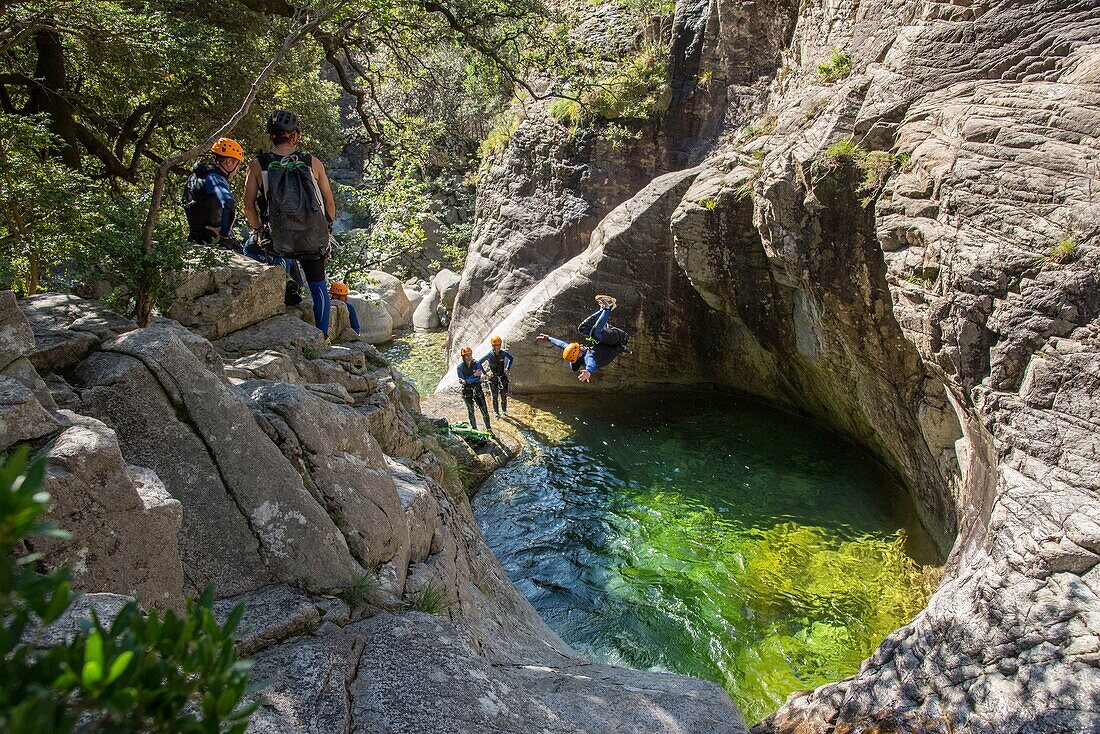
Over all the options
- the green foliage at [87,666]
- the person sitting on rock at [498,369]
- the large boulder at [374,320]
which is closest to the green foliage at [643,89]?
the person sitting on rock at [498,369]

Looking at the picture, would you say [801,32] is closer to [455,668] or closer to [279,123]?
[279,123]

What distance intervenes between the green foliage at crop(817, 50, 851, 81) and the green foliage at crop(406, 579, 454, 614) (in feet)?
31.8

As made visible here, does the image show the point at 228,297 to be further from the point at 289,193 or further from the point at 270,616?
the point at 270,616

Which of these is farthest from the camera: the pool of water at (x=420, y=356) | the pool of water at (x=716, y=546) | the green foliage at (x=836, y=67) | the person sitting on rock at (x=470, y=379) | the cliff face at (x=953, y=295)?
the pool of water at (x=420, y=356)

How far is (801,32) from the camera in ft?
43.5

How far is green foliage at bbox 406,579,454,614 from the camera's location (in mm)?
4223

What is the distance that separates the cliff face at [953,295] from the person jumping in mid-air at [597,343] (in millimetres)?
1945

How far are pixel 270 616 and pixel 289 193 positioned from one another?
11.6 ft

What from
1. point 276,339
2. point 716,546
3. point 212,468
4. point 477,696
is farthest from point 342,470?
point 716,546

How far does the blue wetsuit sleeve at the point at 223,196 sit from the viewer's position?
6.80 m

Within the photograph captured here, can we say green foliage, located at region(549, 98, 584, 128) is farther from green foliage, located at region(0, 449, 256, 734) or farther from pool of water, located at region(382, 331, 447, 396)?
green foliage, located at region(0, 449, 256, 734)

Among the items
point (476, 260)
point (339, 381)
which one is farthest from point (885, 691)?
point (476, 260)

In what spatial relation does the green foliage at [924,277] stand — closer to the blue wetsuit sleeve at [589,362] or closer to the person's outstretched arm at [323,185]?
the person's outstretched arm at [323,185]

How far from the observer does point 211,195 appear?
6805mm
